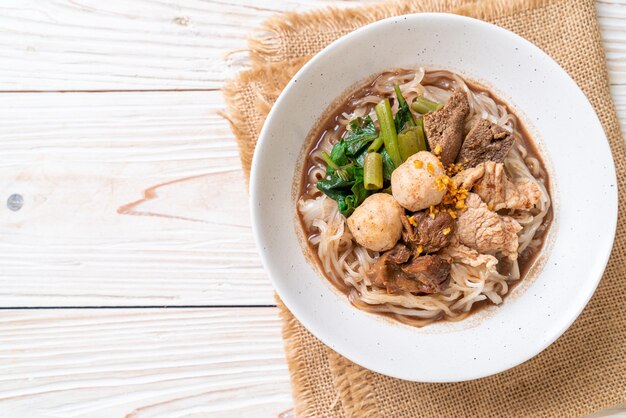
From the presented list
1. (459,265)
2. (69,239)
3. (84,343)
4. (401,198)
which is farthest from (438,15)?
(84,343)

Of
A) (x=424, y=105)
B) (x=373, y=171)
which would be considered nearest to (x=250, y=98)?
(x=373, y=171)

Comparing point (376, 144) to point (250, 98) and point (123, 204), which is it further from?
point (123, 204)

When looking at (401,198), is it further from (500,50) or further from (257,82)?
(257,82)

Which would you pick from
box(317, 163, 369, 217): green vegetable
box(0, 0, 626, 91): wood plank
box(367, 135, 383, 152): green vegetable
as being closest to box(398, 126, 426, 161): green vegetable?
box(367, 135, 383, 152): green vegetable

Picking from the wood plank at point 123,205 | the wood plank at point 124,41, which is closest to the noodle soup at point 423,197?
the wood plank at point 123,205

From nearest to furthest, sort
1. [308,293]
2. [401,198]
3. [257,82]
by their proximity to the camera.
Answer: [401,198] < [308,293] < [257,82]
